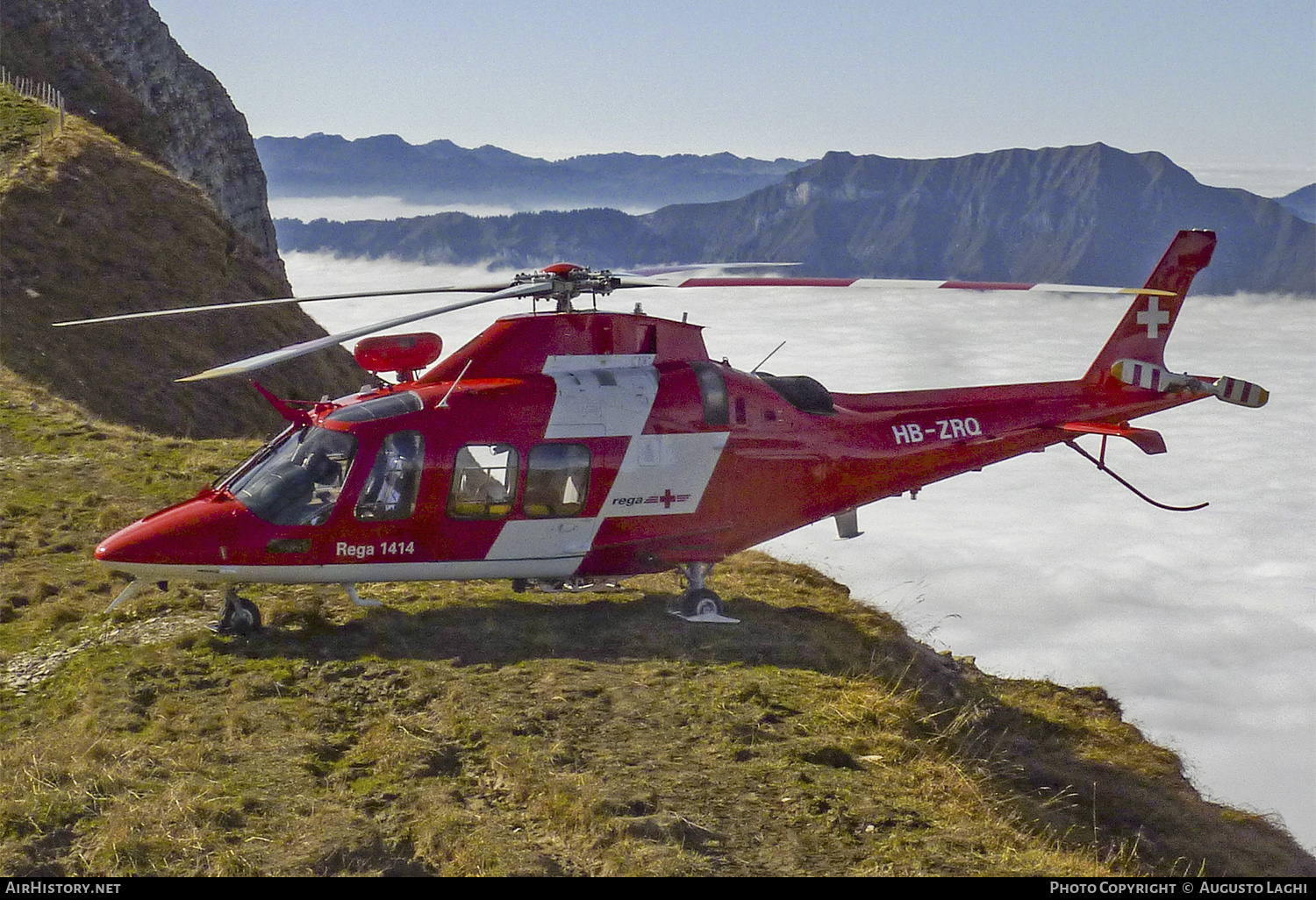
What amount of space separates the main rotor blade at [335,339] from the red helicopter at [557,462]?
0.32ft

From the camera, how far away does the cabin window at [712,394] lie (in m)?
13.9

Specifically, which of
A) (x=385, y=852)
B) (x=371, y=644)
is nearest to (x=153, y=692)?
(x=371, y=644)

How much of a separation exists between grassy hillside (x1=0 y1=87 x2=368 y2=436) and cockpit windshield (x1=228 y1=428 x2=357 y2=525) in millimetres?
16389

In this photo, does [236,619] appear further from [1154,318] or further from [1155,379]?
[1154,318]

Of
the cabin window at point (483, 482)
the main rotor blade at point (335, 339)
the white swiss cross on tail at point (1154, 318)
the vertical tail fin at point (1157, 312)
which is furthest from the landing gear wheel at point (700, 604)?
the white swiss cross on tail at point (1154, 318)

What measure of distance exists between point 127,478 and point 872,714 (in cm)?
1411

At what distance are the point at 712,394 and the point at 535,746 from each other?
5857 mm

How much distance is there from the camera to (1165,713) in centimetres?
8950

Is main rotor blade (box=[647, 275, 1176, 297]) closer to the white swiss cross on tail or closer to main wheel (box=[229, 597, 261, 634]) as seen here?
the white swiss cross on tail

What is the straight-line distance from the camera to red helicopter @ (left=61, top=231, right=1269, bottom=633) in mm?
12219

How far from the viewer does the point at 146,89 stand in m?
59.4

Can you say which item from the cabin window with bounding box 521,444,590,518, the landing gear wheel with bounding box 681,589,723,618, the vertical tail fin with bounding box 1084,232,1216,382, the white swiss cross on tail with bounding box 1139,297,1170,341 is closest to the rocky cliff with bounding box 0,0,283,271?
the cabin window with bounding box 521,444,590,518

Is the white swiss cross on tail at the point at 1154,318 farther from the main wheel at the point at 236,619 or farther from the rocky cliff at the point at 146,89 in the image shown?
the rocky cliff at the point at 146,89

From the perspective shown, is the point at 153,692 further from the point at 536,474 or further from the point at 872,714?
the point at 872,714
